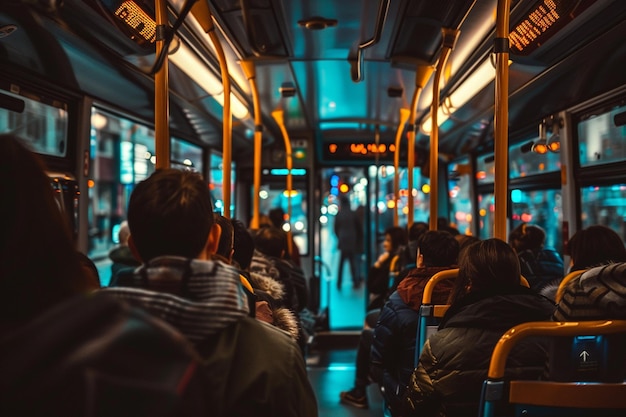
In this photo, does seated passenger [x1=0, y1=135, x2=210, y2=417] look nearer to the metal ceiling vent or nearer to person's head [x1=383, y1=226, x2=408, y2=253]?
the metal ceiling vent

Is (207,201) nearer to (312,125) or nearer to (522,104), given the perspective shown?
(522,104)

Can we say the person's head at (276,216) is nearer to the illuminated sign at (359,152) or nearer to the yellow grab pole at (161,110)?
the illuminated sign at (359,152)

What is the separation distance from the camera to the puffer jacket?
7.27ft

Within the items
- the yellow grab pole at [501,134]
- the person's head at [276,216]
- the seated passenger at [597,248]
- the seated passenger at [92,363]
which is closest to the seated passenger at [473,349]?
the yellow grab pole at [501,134]

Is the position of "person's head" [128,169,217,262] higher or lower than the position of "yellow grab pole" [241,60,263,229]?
lower

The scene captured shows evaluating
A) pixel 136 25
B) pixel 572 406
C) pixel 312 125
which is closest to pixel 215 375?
pixel 572 406

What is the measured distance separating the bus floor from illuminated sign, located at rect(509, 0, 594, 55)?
10.1 feet

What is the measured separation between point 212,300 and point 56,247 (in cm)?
30

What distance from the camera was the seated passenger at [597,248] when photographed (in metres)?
3.04

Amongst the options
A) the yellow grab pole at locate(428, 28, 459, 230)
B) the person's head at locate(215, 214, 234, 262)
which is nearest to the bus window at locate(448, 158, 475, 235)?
the yellow grab pole at locate(428, 28, 459, 230)

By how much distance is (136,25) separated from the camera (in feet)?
10.6

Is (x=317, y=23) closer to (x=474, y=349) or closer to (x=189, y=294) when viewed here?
(x=474, y=349)

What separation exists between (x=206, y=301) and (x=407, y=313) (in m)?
2.52

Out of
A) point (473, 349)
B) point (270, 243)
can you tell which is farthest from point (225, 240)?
point (270, 243)
